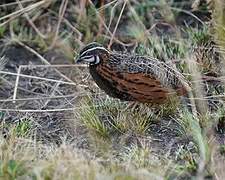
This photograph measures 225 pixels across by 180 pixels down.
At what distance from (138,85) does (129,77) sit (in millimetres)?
76

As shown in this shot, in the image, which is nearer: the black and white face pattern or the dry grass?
the dry grass

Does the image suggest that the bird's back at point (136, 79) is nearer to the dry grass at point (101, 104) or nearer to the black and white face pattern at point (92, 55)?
the black and white face pattern at point (92, 55)

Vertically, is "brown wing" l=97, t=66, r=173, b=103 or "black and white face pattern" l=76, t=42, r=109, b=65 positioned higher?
"black and white face pattern" l=76, t=42, r=109, b=65

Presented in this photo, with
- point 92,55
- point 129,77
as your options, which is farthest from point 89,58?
point 129,77

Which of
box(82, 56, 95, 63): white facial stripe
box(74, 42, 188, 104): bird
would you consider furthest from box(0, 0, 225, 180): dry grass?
box(82, 56, 95, 63): white facial stripe

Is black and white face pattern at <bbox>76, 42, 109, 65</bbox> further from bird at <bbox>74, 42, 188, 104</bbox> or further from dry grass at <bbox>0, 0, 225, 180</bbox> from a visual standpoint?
dry grass at <bbox>0, 0, 225, 180</bbox>

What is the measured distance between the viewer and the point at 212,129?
4.34m

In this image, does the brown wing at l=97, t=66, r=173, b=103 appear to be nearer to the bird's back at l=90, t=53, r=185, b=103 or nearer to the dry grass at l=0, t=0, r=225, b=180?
the bird's back at l=90, t=53, r=185, b=103

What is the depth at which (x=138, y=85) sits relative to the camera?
435 cm

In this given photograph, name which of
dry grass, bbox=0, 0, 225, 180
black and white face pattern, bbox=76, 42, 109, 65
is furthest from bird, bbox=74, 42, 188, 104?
dry grass, bbox=0, 0, 225, 180

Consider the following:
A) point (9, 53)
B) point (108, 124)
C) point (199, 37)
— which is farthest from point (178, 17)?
point (108, 124)

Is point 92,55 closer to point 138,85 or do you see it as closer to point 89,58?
point 89,58

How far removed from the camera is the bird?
4.35m

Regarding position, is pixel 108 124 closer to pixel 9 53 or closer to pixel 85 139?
pixel 85 139
